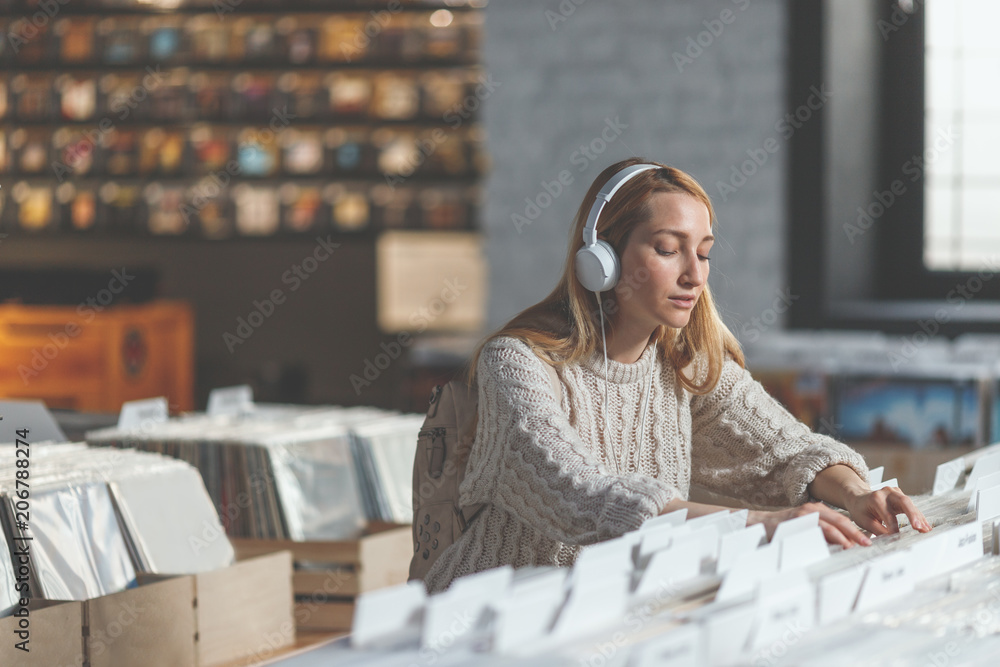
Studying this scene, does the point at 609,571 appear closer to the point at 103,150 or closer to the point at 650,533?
the point at 650,533

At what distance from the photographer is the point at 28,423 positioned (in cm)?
205

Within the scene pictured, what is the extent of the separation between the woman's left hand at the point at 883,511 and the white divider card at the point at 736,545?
11.0 inches

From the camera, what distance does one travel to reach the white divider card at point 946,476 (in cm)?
153

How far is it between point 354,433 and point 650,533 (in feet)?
4.46

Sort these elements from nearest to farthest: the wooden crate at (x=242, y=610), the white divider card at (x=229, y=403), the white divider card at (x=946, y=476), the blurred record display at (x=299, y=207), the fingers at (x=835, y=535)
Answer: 1. the fingers at (x=835, y=535)
2. the white divider card at (x=946, y=476)
3. the wooden crate at (x=242, y=610)
4. the white divider card at (x=229, y=403)
5. the blurred record display at (x=299, y=207)

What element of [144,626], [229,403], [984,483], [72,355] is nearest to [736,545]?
[984,483]

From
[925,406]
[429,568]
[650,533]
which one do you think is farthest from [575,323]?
[925,406]

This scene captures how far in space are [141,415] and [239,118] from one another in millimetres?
3987

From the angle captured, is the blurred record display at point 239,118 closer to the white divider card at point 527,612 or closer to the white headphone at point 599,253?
the white headphone at point 599,253

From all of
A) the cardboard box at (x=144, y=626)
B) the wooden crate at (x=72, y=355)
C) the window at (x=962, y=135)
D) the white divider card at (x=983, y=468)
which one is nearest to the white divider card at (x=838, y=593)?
the white divider card at (x=983, y=468)

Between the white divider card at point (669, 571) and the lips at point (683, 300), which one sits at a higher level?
the lips at point (683, 300)

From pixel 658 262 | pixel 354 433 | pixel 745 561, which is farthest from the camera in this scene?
pixel 354 433

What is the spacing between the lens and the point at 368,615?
2.61 ft

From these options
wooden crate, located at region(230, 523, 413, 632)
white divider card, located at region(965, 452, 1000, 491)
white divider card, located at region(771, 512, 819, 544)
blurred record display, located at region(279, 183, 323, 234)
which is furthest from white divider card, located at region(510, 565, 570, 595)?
blurred record display, located at region(279, 183, 323, 234)
